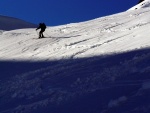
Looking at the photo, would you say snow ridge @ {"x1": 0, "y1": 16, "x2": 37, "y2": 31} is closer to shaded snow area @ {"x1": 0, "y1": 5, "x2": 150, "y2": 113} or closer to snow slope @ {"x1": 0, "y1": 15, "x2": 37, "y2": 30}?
snow slope @ {"x1": 0, "y1": 15, "x2": 37, "y2": 30}

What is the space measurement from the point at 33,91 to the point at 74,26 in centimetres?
1906

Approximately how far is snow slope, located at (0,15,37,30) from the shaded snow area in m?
25.3

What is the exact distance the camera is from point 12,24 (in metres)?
58.6

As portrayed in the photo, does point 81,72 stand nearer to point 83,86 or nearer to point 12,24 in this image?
point 83,86

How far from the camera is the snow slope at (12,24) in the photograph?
182ft

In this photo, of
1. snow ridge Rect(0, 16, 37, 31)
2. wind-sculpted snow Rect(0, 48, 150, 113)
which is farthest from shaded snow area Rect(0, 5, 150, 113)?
snow ridge Rect(0, 16, 37, 31)

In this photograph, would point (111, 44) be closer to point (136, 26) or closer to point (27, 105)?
point (136, 26)

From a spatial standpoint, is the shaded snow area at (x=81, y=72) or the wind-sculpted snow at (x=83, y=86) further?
the shaded snow area at (x=81, y=72)

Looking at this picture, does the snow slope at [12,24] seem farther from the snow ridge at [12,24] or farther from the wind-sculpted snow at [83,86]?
the wind-sculpted snow at [83,86]

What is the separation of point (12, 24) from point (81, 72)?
137ft

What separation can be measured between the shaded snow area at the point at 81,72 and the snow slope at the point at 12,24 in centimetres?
2527

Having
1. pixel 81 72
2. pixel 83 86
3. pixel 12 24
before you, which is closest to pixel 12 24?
pixel 12 24

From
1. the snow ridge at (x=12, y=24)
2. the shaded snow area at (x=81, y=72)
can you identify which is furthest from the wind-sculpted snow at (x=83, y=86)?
the snow ridge at (x=12, y=24)

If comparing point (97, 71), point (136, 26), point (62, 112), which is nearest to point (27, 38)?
point (136, 26)
